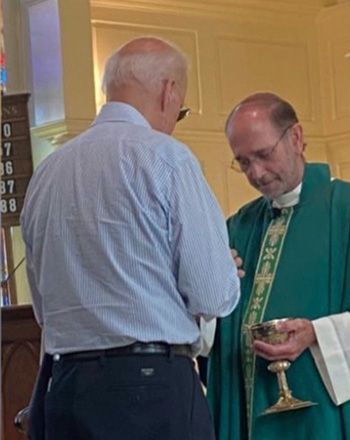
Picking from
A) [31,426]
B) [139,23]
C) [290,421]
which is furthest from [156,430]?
[139,23]

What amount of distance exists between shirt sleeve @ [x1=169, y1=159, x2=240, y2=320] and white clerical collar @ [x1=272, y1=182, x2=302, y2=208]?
2.25ft

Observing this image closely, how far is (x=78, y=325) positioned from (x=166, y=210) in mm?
250

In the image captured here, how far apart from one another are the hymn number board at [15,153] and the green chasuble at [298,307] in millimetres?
2138

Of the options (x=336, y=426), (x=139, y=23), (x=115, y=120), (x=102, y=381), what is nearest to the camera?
(x=102, y=381)

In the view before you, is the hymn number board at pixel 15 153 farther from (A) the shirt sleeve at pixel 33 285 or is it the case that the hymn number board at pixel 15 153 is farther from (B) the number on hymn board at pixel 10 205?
(A) the shirt sleeve at pixel 33 285

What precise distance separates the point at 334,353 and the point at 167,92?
0.73 m

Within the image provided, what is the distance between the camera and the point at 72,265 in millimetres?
1895

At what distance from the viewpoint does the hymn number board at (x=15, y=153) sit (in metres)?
4.59

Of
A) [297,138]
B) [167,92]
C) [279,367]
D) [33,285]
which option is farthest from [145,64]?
[279,367]

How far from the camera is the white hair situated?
6.53 feet

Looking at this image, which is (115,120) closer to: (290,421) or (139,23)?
(290,421)

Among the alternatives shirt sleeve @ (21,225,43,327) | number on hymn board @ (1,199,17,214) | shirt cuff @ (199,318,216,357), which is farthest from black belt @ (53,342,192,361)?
number on hymn board @ (1,199,17,214)

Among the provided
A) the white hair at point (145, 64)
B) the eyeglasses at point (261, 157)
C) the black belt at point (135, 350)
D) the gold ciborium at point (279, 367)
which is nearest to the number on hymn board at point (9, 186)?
the eyeglasses at point (261, 157)

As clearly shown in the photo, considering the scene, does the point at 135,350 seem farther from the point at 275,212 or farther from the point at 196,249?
the point at 275,212
